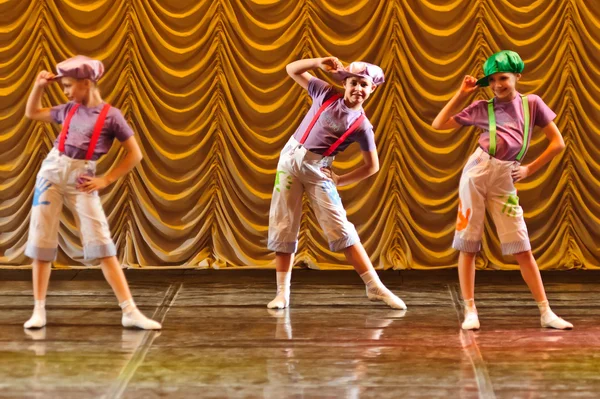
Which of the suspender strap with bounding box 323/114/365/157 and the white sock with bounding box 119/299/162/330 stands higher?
the suspender strap with bounding box 323/114/365/157

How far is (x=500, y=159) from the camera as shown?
13.4ft

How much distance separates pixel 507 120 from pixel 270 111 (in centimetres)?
222

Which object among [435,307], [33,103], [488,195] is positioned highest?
[33,103]

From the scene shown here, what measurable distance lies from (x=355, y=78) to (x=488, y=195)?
2.71ft

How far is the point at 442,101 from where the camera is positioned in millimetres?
5992

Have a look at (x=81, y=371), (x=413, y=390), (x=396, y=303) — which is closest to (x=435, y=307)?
(x=396, y=303)

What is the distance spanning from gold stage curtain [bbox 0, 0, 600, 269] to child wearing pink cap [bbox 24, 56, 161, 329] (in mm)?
1947

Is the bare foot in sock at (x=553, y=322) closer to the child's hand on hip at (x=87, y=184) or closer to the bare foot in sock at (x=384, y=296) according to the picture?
the bare foot in sock at (x=384, y=296)

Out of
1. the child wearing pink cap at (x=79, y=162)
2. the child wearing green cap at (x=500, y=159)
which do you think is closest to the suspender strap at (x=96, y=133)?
the child wearing pink cap at (x=79, y=162)

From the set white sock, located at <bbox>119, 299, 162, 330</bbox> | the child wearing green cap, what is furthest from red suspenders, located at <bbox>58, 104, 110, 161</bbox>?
the child wearing green cap

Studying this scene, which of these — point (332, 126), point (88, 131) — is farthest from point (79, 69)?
point (332, 126)

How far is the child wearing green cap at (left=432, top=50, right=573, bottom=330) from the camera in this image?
407cm

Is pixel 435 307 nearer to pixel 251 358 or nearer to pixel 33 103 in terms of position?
pixel 251 358

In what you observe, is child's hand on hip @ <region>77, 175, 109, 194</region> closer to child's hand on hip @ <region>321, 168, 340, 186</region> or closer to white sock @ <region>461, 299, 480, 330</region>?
child's hand on hip @ <region>321, 168, 340, 186</region>
